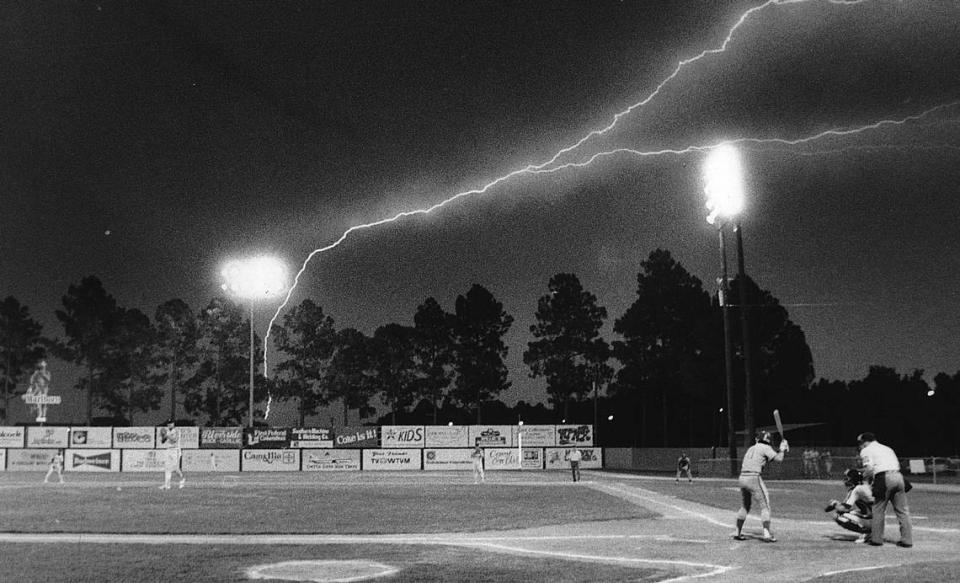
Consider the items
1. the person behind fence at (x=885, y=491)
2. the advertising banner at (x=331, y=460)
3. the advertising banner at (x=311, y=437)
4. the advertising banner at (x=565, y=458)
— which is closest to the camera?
the person behind fence at (x=885, y=491)

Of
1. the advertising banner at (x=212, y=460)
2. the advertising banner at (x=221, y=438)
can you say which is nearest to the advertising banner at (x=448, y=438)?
the advertising banner at (x=221, y=438)

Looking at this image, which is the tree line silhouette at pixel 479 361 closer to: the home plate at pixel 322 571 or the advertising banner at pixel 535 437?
the advertising banner at pixel 535 437

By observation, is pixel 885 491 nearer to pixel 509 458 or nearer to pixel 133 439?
pixel 509 458

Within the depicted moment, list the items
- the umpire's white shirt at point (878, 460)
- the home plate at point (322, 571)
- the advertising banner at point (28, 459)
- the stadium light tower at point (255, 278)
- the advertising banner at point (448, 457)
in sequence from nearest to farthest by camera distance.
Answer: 1. the home plate at point (322, 571)
2. the umpire's white shirt at point (878, 460)
3. the stadium light tower at point (255, 278)
4. the advertising banner at point (28, 459)
5. the advertising banner at point (448, 457)

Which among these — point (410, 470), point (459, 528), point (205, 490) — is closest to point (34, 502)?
point (205, 490)

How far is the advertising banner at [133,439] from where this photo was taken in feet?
205

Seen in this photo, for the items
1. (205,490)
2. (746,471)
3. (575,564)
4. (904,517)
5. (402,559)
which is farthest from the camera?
(205,490)

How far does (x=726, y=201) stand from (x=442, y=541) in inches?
1327

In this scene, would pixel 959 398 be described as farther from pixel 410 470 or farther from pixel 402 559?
pixel 402 559

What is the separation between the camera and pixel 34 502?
86.9 ft

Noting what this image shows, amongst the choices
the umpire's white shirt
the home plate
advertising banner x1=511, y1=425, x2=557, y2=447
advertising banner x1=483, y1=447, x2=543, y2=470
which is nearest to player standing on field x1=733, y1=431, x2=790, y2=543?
the umpire's white shirt

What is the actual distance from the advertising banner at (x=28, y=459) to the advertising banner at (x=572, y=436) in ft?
121

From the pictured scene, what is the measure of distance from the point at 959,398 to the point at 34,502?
100066mm

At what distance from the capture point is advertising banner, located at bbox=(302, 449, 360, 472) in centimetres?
6294
